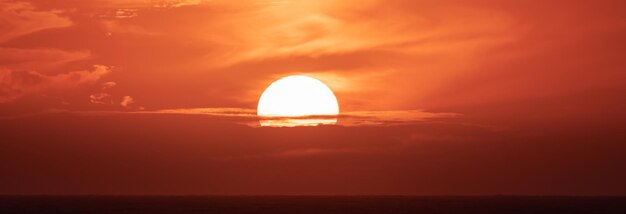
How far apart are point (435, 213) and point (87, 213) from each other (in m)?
52.2

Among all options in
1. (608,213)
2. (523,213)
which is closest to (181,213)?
(523,213)

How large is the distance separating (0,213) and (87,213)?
12770 millimetres

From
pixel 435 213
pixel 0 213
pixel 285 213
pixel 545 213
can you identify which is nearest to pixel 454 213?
pixel 435 213

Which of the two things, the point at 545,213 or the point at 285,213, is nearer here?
the point at 285,213

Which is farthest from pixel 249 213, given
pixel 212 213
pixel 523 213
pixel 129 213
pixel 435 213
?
pixel 523 213

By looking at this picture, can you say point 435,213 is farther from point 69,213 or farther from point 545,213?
point 69,213

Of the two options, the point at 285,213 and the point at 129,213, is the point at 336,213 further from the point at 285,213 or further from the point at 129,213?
the point at 129,213

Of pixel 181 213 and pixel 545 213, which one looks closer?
pixel 181 213

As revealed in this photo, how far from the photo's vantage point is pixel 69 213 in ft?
498

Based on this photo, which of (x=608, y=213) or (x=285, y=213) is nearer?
(x=285, y=213)

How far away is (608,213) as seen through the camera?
510 ft

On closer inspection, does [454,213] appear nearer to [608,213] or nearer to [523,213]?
[523,213]

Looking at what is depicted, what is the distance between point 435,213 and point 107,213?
4914 cm

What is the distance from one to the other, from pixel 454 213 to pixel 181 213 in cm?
4141
